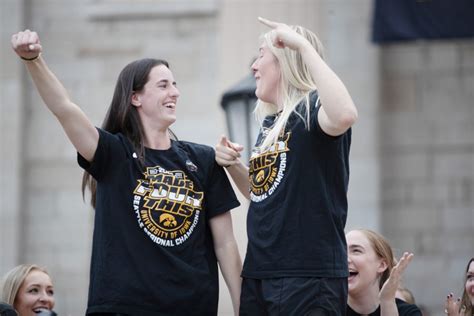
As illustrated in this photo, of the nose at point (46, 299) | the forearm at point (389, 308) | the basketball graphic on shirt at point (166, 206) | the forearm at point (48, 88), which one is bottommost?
the nose at point (46, 299)

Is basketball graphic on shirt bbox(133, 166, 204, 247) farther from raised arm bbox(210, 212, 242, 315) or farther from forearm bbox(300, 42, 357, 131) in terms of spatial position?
forearm bbox(300, 42, 357, 131)

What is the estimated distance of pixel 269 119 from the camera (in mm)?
5012

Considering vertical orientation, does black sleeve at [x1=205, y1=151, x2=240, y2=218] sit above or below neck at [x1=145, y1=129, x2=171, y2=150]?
below

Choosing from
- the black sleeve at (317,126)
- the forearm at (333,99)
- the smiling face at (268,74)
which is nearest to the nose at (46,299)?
the smiling face at (268,74)

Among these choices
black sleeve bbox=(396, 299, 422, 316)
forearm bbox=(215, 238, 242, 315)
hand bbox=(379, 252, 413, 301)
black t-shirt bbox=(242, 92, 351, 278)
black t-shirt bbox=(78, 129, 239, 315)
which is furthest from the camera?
black sleeve bbox=(396, 299, 422, 316)

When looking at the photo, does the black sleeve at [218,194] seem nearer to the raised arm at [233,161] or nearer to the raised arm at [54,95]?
the raised arm at [233,161]

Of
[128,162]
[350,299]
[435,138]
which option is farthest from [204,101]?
[128,162]

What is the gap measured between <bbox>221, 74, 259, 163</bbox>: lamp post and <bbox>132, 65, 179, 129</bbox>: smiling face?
2083mm

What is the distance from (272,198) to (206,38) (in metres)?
7.35

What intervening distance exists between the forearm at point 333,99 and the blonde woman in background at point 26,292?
8.51 ft

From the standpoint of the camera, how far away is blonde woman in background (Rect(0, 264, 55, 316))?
21.4 feet

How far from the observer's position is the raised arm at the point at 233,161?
513 cm

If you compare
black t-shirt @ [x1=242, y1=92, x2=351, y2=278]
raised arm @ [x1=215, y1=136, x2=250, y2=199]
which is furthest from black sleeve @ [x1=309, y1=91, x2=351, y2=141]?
raised arm @ [x1=215, y1=136, x2=250, y2=199]

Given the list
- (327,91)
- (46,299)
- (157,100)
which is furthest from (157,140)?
(46,299)
